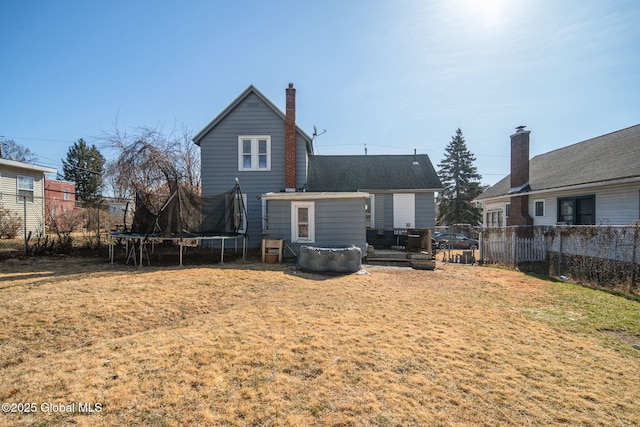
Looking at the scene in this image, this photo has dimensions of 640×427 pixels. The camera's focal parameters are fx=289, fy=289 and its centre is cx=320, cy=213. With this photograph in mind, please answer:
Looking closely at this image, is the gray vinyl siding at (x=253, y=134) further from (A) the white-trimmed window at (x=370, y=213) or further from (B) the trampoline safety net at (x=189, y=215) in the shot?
(A) the white-trimmed window at (x=370, y=213)

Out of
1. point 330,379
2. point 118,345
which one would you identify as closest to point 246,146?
point 118,345

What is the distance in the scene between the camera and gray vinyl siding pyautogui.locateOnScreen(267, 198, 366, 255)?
450 inches

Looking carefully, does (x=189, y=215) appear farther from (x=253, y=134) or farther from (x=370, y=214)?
(x=370, y=214)

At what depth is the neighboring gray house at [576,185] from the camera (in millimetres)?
11031

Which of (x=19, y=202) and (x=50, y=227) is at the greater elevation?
(x=19, y=202)

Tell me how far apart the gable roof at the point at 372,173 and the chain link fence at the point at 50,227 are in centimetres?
988

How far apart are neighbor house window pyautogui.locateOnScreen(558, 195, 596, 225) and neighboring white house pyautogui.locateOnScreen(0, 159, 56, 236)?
84.5 ft

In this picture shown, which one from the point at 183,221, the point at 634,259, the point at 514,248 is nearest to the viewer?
the point at 634,259

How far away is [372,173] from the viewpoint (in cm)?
1736

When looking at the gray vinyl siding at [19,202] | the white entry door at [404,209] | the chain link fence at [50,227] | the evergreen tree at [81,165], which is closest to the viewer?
the chain link fence at [50,227]

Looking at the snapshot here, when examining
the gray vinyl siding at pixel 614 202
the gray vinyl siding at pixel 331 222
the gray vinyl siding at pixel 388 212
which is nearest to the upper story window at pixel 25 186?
the gray vinyl siding at pixel 331 222

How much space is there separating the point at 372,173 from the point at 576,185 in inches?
369

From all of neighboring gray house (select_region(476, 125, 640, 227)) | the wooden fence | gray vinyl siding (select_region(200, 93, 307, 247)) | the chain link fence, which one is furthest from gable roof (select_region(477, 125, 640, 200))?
the chain link fence

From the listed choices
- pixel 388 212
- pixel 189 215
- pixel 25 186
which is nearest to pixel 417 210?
pixel 388 212
